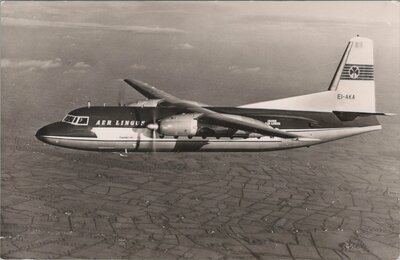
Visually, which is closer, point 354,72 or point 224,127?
point 224,127

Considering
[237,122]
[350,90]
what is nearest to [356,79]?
[350,90]

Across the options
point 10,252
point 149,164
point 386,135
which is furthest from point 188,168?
point 386,135

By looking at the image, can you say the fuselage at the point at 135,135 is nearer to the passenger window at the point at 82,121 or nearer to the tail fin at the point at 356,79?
the passenger window at the point at 82,121

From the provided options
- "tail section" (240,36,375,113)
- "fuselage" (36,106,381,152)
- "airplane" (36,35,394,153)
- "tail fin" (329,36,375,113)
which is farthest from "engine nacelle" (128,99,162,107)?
"tail fin" (329,36,375,113)

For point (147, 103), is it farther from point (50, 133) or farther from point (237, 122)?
point (237, 122)

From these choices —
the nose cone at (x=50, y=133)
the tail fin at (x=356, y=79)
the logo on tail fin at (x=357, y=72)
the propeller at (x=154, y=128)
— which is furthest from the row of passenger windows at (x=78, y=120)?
the logo on tail fin at (x=357, y=72)

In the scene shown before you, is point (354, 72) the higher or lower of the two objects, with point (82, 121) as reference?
higher

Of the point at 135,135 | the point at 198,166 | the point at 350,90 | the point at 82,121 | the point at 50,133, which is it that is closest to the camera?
the point at 135,135
